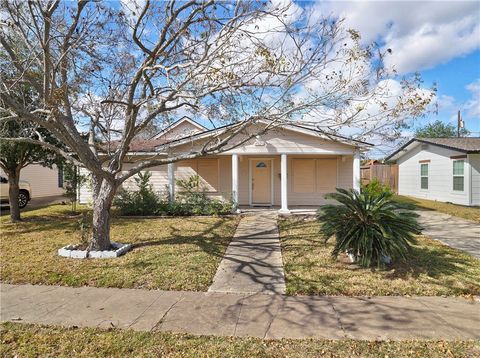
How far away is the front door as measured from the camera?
14.9 metres

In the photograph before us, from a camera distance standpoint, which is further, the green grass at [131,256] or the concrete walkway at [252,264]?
the green grass at [131,256]

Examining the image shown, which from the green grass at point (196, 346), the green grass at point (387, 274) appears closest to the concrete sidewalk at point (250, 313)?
the green grass at point (196, 346)

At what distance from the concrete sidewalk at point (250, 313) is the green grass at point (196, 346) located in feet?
0.49

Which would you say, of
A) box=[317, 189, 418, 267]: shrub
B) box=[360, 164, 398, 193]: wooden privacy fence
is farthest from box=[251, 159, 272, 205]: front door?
box=[360, 164, 398, 193]: wooden privacy fence

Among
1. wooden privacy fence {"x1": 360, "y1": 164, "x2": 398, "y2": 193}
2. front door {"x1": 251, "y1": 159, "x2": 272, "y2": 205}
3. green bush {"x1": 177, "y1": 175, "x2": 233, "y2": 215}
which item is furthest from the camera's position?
wooden privacy fence {"x1": 360, "y1": 164, "x2": 398, "y2": 193}

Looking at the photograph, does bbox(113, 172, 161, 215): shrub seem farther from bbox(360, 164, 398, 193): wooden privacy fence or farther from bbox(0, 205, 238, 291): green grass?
bbox(360, 164, 398, 193): wooden privacy fence

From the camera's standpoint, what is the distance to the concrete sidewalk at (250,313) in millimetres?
3646

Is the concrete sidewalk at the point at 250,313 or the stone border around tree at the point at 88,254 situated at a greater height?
the stone border around tree at the point at 88,254

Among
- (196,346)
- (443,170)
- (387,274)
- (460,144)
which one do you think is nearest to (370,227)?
(387,274)

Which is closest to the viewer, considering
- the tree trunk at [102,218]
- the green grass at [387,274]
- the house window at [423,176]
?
the green grass at [387,274]

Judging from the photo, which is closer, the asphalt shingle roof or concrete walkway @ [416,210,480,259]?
concrete walkway @ [416,210,480,259]

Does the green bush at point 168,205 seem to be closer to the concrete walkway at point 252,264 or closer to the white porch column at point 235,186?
the white porch column at point 235,186

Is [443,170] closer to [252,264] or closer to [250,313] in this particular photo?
[252,264]

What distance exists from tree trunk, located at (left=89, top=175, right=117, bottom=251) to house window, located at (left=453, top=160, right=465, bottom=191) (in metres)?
15.9
